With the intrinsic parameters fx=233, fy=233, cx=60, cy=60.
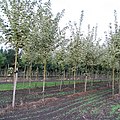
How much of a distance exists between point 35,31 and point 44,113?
5.97 meters

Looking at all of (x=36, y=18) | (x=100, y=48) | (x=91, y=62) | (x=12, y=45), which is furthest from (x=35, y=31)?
(x=100, y=48)

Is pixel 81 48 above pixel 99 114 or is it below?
above

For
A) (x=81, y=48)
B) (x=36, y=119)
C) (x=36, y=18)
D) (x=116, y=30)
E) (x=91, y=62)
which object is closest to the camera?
(x=36, y=119)

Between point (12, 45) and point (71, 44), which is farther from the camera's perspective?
point (71, 44)

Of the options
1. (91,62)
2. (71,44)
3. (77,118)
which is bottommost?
(77,118)

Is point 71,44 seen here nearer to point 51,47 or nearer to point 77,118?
point 51,47

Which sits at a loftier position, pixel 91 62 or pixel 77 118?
pixel 91 62

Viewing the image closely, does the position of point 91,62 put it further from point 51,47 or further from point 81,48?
point 51,47

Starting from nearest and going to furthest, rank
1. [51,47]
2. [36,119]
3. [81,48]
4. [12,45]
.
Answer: [36,119] < [12,45] < [51,47] < [81,48]

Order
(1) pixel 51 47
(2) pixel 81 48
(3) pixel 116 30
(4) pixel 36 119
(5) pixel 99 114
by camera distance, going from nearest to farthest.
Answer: (4) pixel 36 119 → (5) pixel 99 114 → (1) pixel 51 47 → (3) pixel 116 30 → (2) pixel 81 48

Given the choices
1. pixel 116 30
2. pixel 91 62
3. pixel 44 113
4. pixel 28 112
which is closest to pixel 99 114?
pixel 44 113

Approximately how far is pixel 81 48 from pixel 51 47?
5.73m

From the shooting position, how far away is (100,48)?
28.3 metres

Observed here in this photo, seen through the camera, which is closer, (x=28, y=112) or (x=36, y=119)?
(x=36, y=119)
